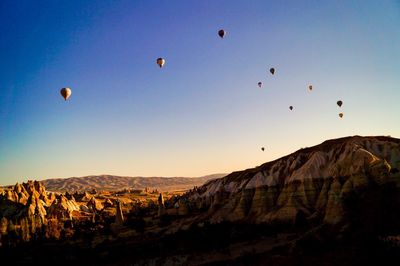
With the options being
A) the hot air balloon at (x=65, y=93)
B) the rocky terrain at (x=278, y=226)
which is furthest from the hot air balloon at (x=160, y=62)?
the rocky terrain at (x=278, y=226)

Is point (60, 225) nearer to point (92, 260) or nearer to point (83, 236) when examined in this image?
point (83, 236)

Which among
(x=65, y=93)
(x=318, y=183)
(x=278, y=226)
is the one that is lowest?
(x=278, y=226)

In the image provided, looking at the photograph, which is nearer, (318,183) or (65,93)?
(65,93)

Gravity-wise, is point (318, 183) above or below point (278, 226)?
above

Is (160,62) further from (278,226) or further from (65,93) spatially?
(278,226)

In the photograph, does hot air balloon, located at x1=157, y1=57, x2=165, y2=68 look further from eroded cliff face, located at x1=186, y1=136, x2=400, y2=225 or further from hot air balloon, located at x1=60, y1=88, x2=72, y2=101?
eroded cliff face, located at x1=186, y1=136, x2=400, y2=225

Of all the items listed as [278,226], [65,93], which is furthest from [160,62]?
[278,226]

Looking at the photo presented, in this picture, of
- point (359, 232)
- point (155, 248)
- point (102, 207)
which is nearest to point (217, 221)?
point (155, 248)
